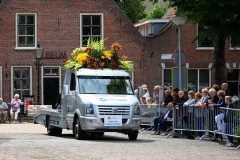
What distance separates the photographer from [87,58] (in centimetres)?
2227

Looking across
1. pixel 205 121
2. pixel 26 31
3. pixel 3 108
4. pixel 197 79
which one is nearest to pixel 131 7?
pixel 197 79

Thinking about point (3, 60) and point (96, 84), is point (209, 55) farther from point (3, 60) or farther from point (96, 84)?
point (96, 84)

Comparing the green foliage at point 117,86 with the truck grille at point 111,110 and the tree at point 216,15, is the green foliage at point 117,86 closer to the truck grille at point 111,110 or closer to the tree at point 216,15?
the truck grille at point 111,110

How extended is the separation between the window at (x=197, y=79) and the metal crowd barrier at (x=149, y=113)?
43.1ft

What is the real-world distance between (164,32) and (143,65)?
2.20 metres

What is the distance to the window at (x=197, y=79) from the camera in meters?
40.6

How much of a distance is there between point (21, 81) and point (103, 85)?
1892 cm

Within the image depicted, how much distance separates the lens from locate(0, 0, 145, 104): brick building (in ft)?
131

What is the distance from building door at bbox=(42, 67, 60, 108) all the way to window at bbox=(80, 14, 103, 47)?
2.23 meters

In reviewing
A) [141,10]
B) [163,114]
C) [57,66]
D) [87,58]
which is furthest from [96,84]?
[141,10]

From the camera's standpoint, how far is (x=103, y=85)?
21.6 m

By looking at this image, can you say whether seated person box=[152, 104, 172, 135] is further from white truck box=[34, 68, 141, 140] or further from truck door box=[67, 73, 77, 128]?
truck door box=[67, 73, 77, 128]

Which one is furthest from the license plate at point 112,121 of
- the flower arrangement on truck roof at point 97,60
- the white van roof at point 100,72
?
the flower arrangement on truck roof at point 97,60

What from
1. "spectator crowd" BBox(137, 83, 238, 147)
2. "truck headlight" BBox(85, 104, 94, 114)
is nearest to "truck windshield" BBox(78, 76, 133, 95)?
"truck headlight" BBox(85, 104, 94, 114)
